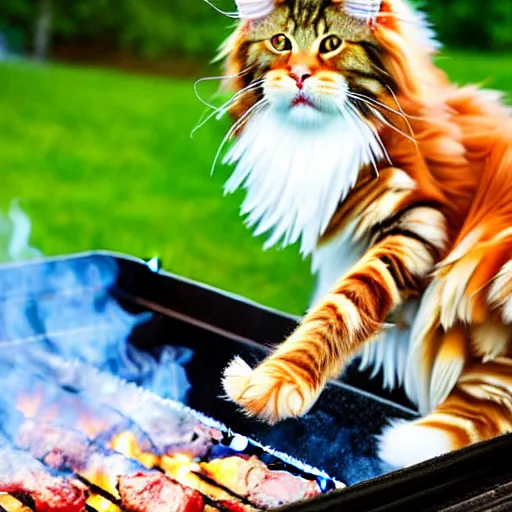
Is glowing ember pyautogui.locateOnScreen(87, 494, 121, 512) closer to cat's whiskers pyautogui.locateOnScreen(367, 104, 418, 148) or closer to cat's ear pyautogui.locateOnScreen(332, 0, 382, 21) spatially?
cat's whiskers pyautogui.locateOnScreen(367, 104, 418, 148)

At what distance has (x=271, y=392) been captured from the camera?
1231 millimetres

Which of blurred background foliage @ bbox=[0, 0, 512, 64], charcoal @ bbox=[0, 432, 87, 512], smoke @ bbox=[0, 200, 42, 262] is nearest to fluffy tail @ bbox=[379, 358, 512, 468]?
charcoal @ bbox=[0, 432, 87, 512]

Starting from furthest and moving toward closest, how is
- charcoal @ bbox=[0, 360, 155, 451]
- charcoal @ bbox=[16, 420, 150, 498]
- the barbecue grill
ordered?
charcoal @ bbox=[0, 360, 155, 451] < charcoal @ bbox=[16, 420, 150, 498] < the barbecue grill

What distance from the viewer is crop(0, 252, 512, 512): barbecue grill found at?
118 cm

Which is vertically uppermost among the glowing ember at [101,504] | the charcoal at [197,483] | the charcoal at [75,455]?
the charcoal at [197,483]

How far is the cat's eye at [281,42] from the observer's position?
1.32m

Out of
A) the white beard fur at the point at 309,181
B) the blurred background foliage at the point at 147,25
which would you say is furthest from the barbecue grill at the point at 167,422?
the blurred background foliage at the point at 147,25

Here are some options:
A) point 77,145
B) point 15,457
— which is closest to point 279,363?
point 15,457

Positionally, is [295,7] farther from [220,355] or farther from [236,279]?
[236,279]

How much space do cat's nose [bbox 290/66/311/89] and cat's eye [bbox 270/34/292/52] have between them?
0.03 metres

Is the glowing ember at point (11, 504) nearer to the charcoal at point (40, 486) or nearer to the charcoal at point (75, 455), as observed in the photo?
the charcoal at point (40, 486)

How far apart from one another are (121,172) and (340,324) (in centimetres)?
154

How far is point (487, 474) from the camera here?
3.83 ft

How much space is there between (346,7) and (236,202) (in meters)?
0.36
